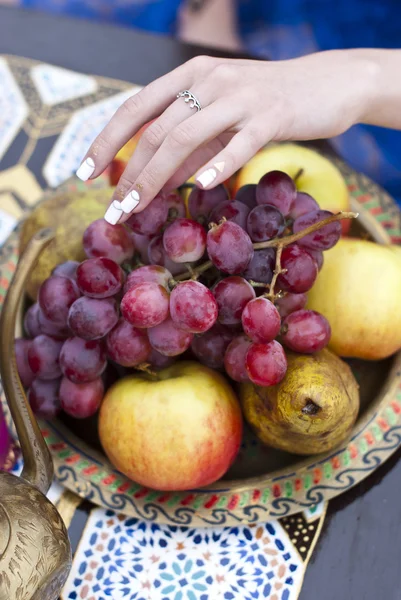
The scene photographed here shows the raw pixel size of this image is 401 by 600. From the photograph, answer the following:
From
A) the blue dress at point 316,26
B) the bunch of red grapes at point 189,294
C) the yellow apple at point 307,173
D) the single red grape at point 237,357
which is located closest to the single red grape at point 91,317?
the bunch of red grapes at point 189,294

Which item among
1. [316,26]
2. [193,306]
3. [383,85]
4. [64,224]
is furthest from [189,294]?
[316,26]

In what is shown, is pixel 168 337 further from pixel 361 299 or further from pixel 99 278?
pixel 361 299

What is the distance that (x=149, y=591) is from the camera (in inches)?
18.5

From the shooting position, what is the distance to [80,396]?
0.50m

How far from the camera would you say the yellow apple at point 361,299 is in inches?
20.7

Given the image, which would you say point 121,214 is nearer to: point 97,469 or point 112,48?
point 97,469

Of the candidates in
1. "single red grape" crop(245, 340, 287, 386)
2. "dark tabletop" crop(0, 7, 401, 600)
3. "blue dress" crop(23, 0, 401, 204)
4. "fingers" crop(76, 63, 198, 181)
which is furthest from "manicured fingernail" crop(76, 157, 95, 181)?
"blue dress" crop(23, 0, 401, 204)

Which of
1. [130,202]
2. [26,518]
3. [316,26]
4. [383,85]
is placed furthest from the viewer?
[316,26]

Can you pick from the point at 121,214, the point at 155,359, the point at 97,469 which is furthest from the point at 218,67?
the point at 97,469

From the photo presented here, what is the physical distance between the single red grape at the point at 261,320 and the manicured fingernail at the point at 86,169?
0.62 feet

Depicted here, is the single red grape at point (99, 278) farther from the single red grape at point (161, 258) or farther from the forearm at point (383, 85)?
the forearm at point (383, 85)

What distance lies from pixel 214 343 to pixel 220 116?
0.19m

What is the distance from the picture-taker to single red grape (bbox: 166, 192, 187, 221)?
50 cm

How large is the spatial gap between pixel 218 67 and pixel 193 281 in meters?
0.20
